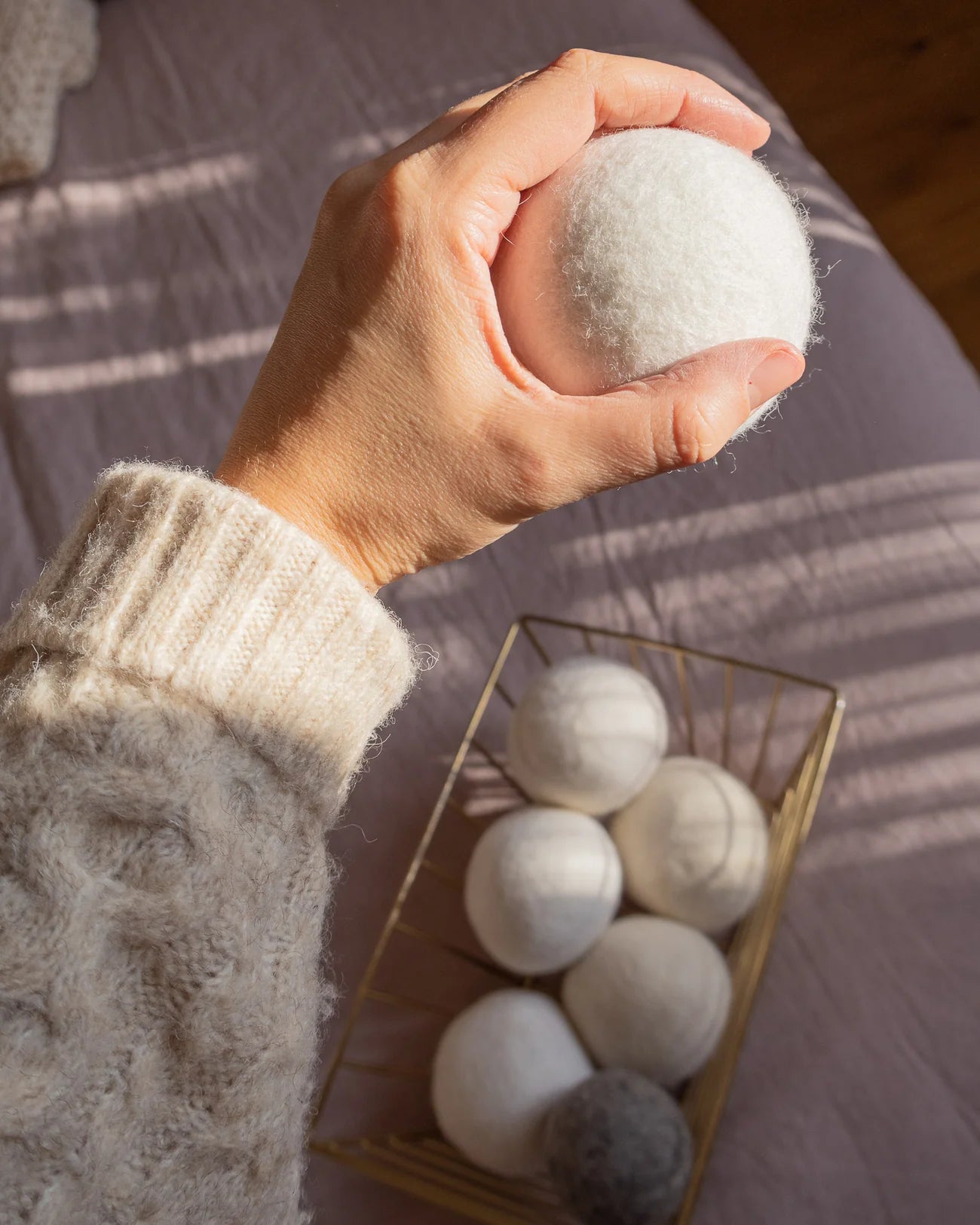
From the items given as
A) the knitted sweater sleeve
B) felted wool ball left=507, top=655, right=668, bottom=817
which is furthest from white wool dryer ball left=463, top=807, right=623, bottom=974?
the knitted sweater sleeve

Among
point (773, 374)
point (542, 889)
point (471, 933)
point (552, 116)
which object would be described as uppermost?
point (552, 116)

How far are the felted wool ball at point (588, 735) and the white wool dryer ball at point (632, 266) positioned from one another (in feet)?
1.06

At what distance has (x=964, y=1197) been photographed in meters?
0.75

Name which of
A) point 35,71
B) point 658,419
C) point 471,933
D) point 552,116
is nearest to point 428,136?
point 552,116

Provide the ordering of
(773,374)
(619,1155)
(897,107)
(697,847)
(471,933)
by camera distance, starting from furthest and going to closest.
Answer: (897,107)
(471,933)
(697,847)
(619,1155)
(773,374)

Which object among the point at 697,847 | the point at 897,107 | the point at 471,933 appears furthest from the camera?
the point at 897,107

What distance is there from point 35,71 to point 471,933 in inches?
42.0

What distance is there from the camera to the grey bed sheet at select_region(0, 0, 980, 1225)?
796 mm

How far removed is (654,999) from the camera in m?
0.75

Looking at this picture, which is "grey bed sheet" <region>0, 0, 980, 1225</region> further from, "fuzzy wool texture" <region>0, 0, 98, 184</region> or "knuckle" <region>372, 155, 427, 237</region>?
"knuckle" <region>372, 155, 427, 237</region>

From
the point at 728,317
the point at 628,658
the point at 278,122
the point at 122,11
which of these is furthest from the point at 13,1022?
the point at 122,11

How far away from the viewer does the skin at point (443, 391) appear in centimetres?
48

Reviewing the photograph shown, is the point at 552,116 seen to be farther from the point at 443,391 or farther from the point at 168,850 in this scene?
the point at 168,850

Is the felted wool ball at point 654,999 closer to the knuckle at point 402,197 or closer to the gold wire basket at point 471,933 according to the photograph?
the gold wire basket at point 471,933
